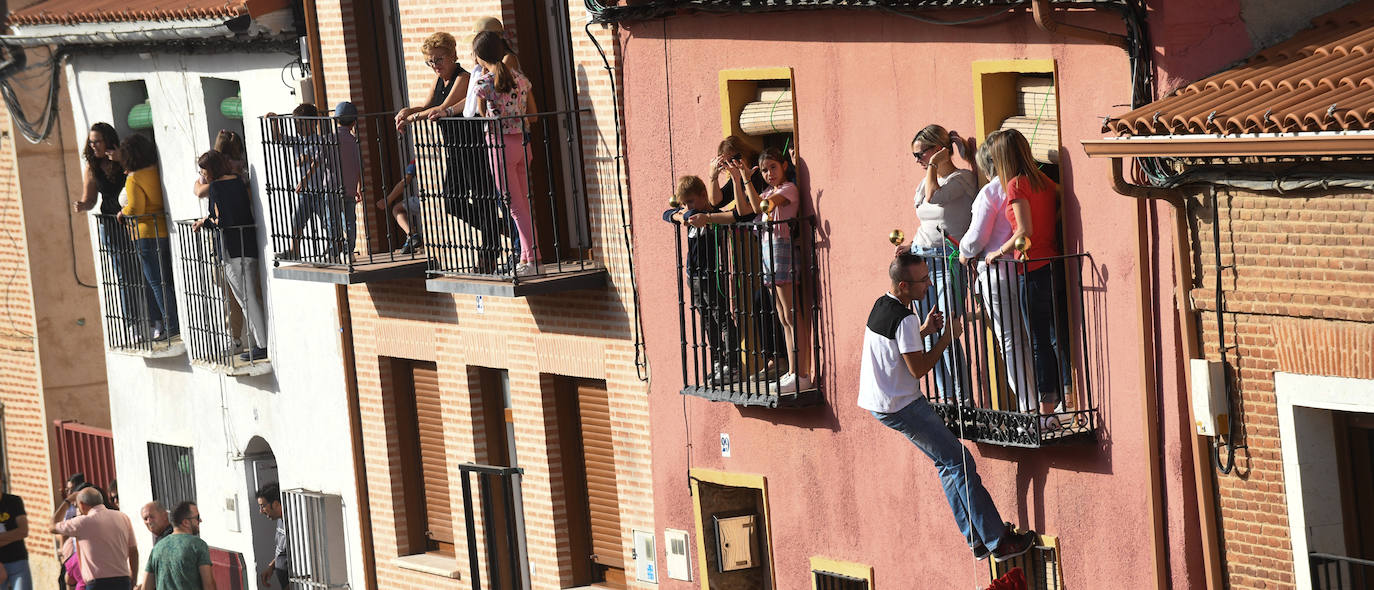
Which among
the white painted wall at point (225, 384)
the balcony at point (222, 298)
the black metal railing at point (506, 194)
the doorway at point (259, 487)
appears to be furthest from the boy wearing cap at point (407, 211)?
the doorway at point (259, 487)

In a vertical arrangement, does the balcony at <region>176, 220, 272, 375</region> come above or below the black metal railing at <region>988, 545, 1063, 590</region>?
above

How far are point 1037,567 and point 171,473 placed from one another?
12.5 meters

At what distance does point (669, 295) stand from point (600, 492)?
2378 mm

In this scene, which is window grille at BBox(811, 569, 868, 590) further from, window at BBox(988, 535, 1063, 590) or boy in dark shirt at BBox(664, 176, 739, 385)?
window at BBox(988, 535, 1063, 590)

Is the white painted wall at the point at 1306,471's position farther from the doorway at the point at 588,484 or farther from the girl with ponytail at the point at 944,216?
the doorway at the point at 588,484

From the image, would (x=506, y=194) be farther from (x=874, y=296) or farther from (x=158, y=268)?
(x=158, y=268)

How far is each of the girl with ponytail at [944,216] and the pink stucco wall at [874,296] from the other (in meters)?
0.28

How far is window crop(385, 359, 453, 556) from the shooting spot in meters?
21.0

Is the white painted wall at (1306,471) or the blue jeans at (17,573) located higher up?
the white painted wall at (1306,471)

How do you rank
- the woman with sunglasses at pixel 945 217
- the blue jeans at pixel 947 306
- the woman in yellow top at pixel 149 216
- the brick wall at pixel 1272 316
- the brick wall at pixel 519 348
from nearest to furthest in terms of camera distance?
the brick wall at pixel 1272 316
the woman with sunglasses at pixel 945 217
the blue jeans at pixel 947 306
the brick wall at pixel 519 348
the woman in yellow top at pixel 149 216

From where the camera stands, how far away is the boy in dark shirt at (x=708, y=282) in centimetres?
1645

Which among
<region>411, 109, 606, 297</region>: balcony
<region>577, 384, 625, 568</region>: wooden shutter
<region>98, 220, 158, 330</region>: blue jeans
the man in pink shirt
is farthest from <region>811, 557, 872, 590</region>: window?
<region>98, 220, 158, 330</region>: blue jeans

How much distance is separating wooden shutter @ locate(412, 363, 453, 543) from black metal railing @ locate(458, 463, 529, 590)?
673 millimetres

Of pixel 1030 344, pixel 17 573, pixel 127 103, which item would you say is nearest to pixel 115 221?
pixel 127 103
